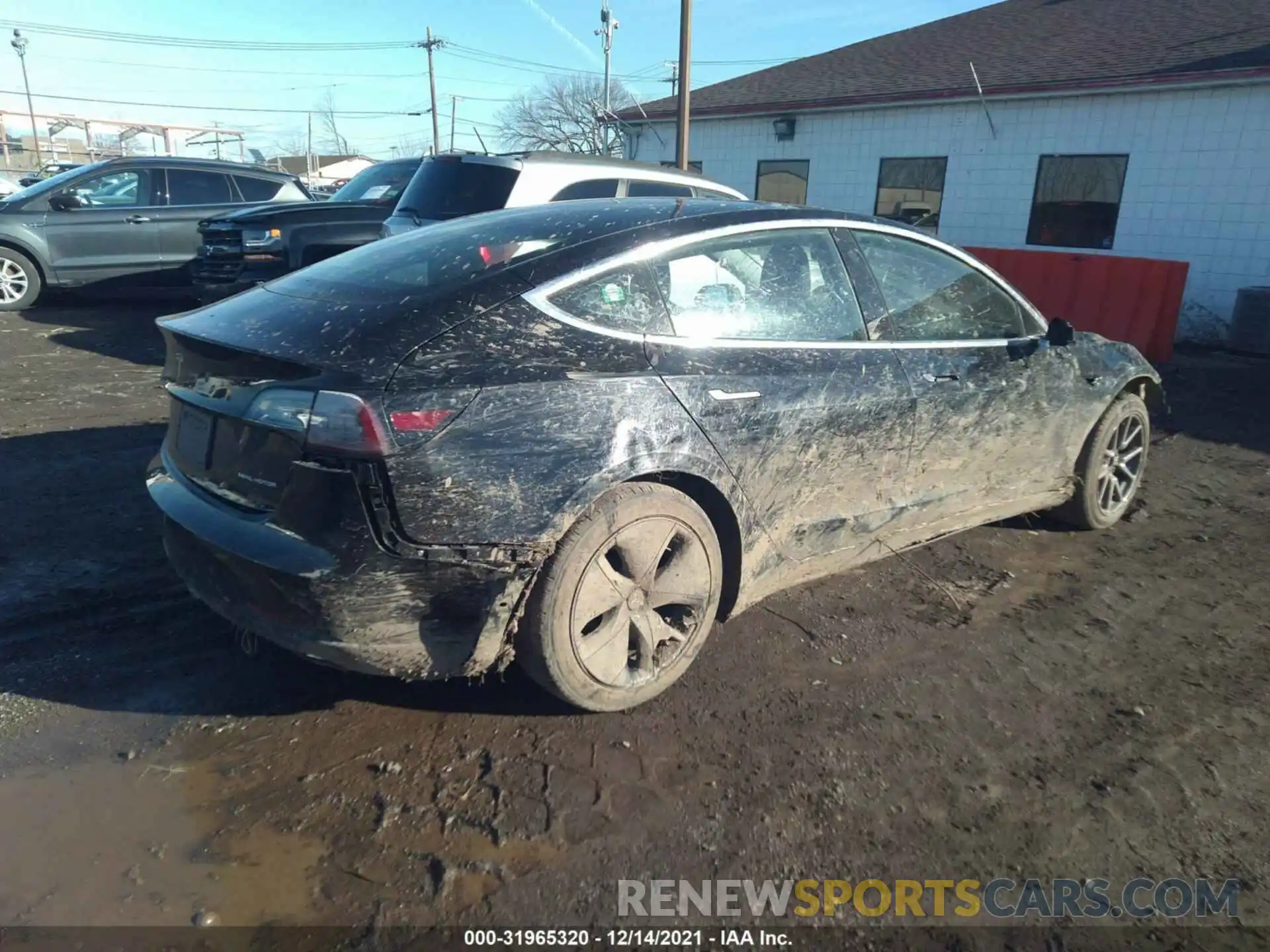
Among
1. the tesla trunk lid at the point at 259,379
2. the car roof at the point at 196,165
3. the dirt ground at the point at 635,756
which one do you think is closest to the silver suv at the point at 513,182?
the dirt ground at the point at 635,756

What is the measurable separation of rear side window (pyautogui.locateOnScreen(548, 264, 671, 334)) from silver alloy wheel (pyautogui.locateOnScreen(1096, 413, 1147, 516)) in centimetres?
298

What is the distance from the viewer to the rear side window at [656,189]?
7.40 meters

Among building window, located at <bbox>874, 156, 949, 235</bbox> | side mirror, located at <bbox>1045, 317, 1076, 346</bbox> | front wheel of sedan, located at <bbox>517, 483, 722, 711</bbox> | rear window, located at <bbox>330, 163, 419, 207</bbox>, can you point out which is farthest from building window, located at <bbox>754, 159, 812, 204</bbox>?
front wheel of sedan, located at <bbox>517, 483, 722, 711</bbox>

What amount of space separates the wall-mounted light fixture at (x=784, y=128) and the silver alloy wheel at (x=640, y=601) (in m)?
16.0

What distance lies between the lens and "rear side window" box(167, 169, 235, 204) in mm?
10828

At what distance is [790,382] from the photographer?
3.19 m

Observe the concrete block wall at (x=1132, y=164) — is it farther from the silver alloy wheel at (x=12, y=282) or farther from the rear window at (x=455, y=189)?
the silver alloy wheel at (x=12, y=282)

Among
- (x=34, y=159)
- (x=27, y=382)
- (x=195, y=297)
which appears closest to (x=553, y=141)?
(x=34, y=159)

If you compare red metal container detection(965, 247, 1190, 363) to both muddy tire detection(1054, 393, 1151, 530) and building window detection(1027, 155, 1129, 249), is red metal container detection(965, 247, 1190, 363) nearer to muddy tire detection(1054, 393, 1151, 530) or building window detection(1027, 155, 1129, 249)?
building window detection(1027, 155, 1129, 249)

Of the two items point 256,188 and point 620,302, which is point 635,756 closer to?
point 620,302

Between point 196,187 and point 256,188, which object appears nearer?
point 196,187

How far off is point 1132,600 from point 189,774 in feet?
12.8

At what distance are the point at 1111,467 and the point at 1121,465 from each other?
125mm

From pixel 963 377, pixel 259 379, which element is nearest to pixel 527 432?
pixel 259 379
